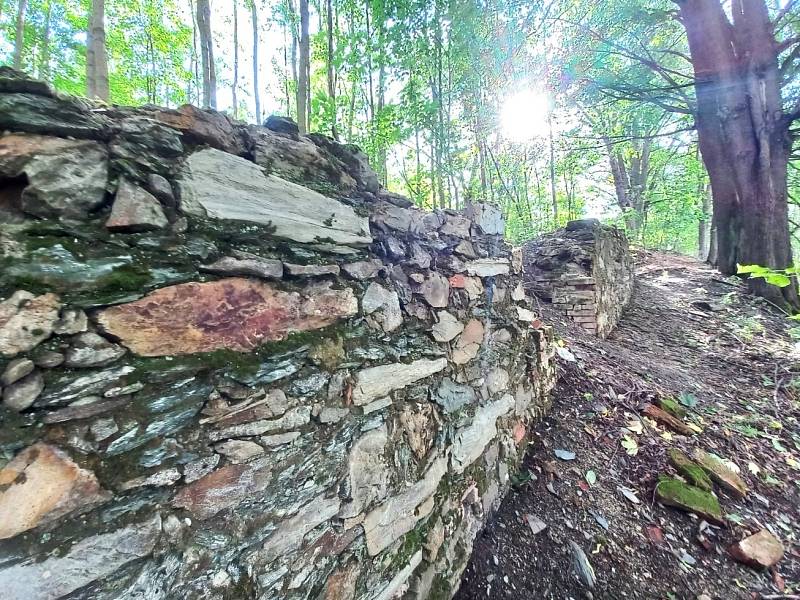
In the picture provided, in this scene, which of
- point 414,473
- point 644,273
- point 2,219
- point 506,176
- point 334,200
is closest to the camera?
point 2,219

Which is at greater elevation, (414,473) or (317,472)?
(317,472)

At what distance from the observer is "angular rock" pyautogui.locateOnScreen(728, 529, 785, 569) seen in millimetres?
1832

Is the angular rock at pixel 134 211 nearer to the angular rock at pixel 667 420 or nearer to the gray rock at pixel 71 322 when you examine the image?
the gray rock at pixel 71 322

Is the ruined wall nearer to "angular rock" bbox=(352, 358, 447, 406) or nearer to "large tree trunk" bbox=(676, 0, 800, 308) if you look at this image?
"angular rock" bbox=(352, 358, 447, 406)

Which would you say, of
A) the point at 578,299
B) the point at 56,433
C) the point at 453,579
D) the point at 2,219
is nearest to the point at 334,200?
the point at 2,219

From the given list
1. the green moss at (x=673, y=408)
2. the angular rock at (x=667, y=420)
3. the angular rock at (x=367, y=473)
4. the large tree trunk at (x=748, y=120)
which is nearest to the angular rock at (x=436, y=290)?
the angular rock at (x=367, y=473)

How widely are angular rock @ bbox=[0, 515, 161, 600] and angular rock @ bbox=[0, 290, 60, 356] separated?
16.5 inches

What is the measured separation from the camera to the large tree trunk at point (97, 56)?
136 inches

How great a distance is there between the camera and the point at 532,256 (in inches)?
181

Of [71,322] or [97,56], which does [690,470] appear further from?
[97,56]

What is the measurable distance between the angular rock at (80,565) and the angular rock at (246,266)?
0.63 meters

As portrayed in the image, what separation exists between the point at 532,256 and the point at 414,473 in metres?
3.72

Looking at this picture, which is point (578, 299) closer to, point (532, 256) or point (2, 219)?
point (532, 256)

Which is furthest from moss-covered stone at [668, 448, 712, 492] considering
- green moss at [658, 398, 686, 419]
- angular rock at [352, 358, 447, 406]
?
angular rock at [352, 358, 447, 406]
